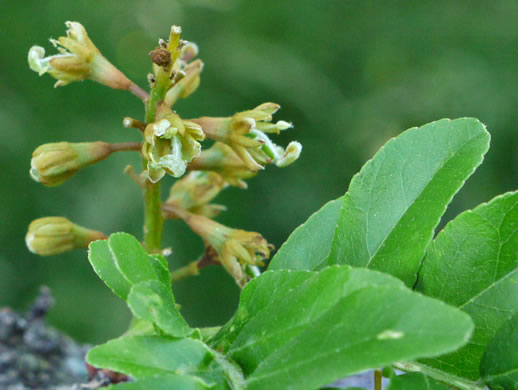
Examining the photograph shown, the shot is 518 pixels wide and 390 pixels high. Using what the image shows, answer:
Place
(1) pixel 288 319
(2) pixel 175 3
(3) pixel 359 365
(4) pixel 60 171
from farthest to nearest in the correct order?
A: (2) pixel 175 3
(4) pixel 60 171
(1) pixel 288 319
(3) pixel 359 365

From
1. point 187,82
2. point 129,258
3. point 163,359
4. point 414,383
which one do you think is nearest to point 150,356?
point 163,359

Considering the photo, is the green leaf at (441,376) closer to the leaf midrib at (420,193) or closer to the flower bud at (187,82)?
the leaf midrib at (420,193)

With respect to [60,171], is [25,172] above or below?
below

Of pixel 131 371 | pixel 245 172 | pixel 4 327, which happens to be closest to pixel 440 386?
pixel 131 371

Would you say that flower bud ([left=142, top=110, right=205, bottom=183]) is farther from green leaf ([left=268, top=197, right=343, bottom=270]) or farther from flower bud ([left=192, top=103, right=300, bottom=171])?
green leaf ([left=268, top=197, right=343, bottom=270])

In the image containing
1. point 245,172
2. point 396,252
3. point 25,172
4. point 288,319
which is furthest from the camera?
point 25,172

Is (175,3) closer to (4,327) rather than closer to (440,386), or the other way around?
(4,327)

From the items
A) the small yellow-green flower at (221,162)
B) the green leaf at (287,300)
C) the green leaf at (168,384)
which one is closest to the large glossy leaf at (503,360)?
the green leaf at (287,300)
